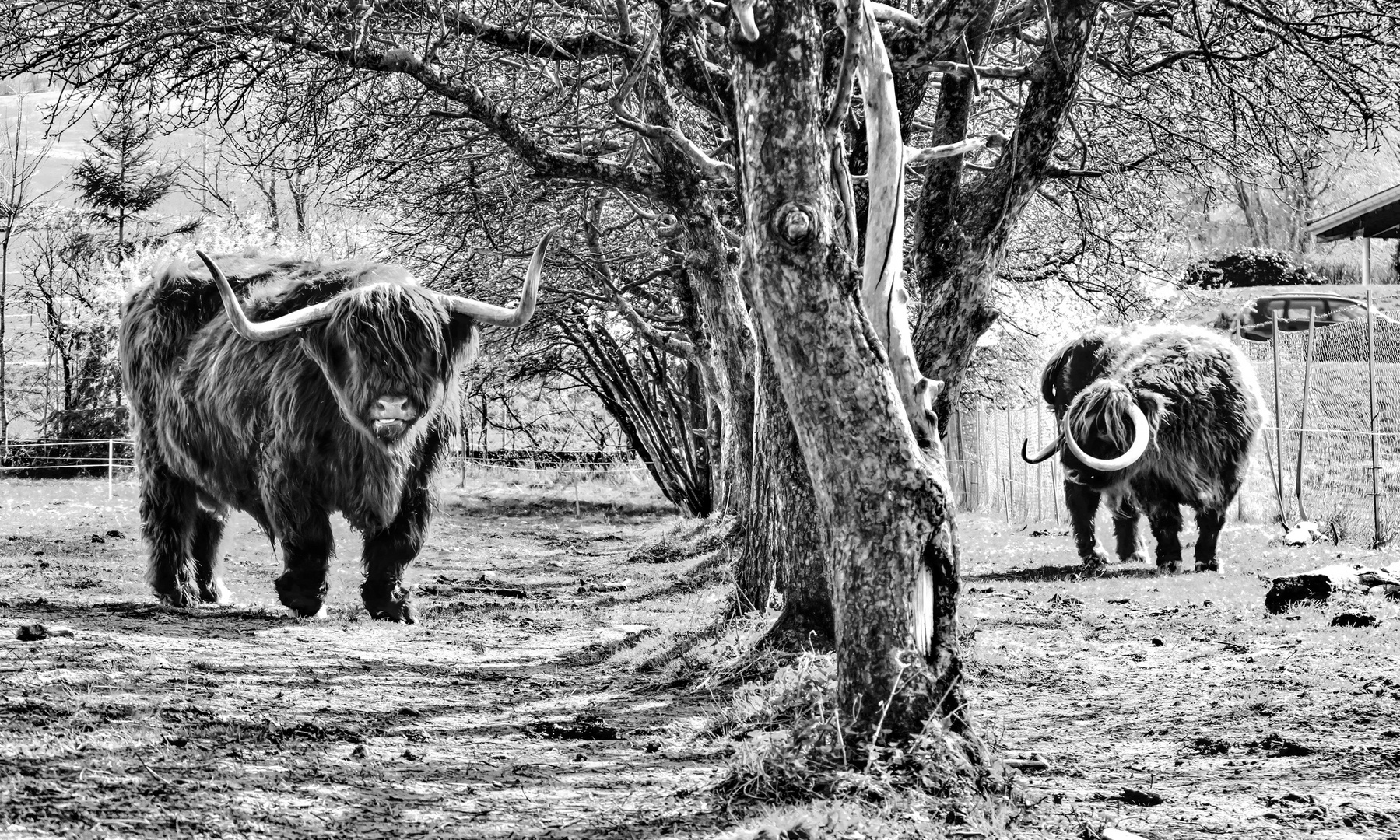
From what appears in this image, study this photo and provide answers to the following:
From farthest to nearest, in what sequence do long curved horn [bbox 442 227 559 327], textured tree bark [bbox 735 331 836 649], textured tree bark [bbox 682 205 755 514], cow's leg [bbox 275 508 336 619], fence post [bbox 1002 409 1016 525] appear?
fence post [bbox 1002 409 1016 525] → textured tree bark [bbox 682 205 755 514] → cow's leg [bbox 275 508 336 619] → long curved horn [bbox 442 227 559 327] → textured tree bark [bbox 735 331 836 649]

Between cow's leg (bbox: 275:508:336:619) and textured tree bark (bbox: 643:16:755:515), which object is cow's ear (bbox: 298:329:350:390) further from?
textured tree bark (bbox: 643:16:755:515)

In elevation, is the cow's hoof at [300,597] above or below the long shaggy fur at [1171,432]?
below

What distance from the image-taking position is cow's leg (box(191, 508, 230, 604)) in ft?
28.1

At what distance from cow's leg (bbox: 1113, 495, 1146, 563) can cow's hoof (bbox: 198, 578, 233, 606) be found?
287 inches

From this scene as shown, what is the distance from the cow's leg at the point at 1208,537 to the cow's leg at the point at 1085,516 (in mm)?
771

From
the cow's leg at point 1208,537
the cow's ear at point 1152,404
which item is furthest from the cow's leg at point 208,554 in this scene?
the cow's leg at point 1208,537

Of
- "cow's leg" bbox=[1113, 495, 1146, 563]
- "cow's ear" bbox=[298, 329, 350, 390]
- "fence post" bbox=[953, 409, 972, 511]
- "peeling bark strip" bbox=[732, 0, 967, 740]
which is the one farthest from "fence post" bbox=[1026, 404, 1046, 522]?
"peeling bark strip" bbox=[732, 0, 967, 740]

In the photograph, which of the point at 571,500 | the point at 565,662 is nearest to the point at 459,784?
the point at 565,662

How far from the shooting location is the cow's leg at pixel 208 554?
855 centimetres

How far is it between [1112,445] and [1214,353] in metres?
1.38

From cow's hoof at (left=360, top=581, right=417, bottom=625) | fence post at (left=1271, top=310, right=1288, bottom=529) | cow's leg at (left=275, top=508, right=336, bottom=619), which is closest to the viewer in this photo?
cow's leg at (left=275, top=508, right=336, bottom=619)

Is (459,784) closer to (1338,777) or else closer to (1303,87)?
(1338,777)

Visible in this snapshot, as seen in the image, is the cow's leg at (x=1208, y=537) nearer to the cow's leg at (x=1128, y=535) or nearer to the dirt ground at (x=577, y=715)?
the dirt ground at (x=577, y=715)

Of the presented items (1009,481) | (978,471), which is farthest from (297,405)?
(978,471)
